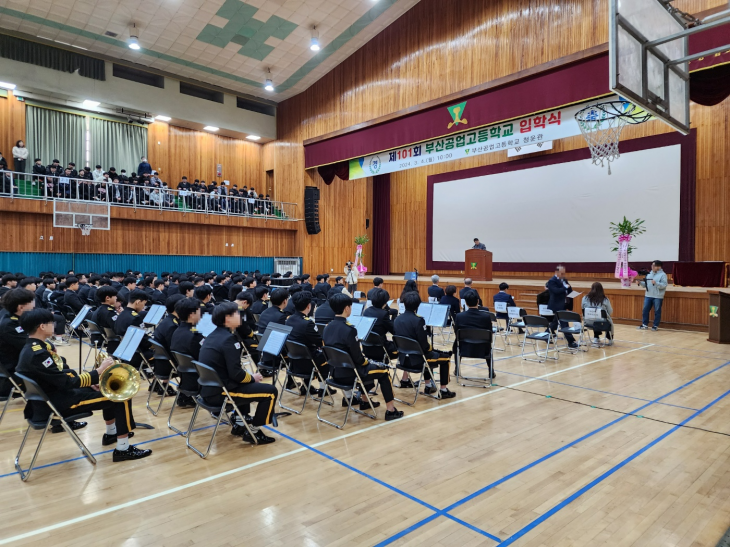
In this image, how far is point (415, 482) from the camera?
355cm

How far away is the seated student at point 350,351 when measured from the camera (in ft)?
15.8

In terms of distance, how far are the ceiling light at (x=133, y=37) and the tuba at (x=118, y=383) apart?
1582 cm

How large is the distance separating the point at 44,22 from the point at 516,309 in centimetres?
1800

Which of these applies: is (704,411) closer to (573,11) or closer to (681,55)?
(681,55)

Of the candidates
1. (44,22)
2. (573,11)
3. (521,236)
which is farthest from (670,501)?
(44,22)

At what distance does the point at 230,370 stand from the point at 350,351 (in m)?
1.28

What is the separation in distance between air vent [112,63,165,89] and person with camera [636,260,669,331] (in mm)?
19975

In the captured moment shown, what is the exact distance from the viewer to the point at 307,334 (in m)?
5.20

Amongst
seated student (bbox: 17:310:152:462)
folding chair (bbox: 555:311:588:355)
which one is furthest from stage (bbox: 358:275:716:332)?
seated student (bbox: 17:310:152:462)

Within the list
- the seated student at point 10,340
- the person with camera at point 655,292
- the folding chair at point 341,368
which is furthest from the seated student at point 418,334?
the person with camera at point 655,292

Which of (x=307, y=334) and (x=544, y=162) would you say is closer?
(x=307, y=334)

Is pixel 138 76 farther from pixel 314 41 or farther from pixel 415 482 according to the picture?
pixel 415 482

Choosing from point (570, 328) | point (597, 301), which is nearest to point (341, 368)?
point (570, 328)

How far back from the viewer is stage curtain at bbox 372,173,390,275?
2328 cm
